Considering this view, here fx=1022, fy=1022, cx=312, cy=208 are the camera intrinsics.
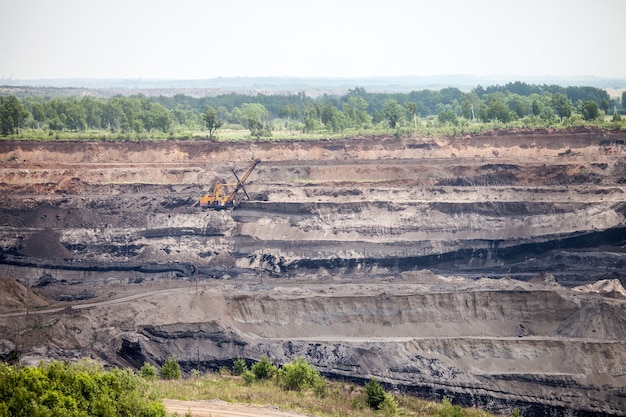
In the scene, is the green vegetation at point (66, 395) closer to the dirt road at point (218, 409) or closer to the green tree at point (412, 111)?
the dirt road at point (218, 409)

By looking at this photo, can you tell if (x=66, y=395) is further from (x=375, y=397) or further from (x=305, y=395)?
(x=375, y=397)

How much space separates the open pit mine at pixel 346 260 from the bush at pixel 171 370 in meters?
2.54

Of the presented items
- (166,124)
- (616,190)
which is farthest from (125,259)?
(166,124)

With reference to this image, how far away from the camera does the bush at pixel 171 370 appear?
40.7 m

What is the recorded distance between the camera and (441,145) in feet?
273

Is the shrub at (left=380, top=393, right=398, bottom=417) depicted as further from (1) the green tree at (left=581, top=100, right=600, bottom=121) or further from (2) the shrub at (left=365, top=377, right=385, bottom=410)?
(1) the green tree at (left=581, top=100, right=600, bottom=121)

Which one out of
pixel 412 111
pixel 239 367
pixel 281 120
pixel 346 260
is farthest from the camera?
pixel 281 120

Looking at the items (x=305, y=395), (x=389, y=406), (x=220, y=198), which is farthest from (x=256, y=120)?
(x=389, y=406)

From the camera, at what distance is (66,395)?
86.6ft

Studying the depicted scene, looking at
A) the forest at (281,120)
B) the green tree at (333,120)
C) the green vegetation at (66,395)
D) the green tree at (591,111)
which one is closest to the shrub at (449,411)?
the green vegetation at (66,395)

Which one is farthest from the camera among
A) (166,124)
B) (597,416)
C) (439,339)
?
(166,124)

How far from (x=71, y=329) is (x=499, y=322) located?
781 inches

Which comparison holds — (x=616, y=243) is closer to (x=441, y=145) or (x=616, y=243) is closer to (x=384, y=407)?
(x=441, y=145)

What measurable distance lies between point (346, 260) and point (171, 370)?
2284cm
